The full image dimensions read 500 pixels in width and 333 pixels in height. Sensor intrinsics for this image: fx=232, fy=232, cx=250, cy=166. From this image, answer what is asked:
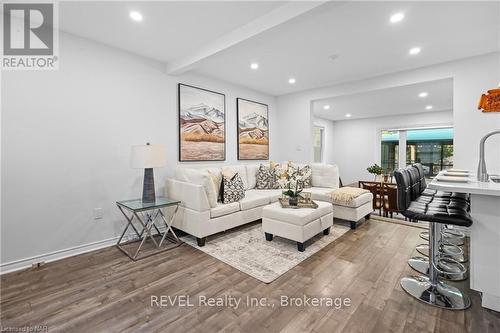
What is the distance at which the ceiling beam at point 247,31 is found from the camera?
82.4 inches

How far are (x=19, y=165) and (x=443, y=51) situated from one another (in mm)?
5324

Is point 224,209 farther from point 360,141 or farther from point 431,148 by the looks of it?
point 431,148

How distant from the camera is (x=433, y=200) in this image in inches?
90.2

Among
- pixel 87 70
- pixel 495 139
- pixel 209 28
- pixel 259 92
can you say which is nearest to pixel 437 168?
pixel 495 139

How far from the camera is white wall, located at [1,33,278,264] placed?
7.84 feet

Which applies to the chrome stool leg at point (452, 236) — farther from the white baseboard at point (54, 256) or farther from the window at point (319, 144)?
the window at point (319, 144)

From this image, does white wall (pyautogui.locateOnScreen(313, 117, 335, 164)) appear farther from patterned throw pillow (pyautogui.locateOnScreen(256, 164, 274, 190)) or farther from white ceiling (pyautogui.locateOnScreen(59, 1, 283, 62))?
white ceiling (pyautogui.locateOnScreen(59, 1, 283, 62))

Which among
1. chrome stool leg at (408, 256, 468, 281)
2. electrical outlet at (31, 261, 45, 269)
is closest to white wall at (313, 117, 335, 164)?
chrome stool leg at (408, 256, 468, 281)

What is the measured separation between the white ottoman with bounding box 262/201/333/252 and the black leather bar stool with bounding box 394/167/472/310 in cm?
103

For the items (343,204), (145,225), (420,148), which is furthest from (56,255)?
(420,148)

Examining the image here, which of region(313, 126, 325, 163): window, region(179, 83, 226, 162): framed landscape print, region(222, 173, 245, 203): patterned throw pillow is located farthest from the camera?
region(313, 126, 325, 163): window

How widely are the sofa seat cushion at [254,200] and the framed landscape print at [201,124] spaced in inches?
40.0

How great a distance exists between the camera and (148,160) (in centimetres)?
287

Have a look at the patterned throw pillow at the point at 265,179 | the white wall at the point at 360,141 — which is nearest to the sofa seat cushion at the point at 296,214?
the patterned throw pillow at the point at 265,179
